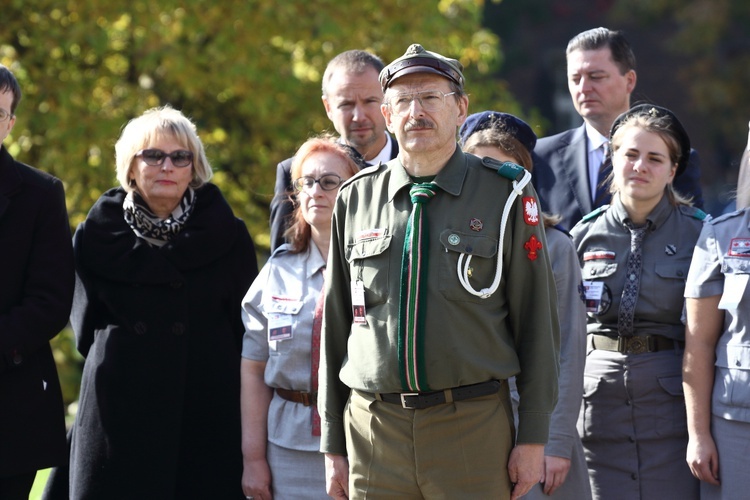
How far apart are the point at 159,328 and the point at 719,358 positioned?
2276 millimetres

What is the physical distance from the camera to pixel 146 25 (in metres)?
9.85

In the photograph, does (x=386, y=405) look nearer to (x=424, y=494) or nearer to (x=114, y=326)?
(x=424, y=494)

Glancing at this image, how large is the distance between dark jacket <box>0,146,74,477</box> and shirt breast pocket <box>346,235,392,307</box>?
4.90ft

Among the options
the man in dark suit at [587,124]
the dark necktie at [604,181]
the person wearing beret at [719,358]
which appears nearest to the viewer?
the person wearing beret at [719,358]

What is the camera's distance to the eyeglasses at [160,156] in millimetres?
4828

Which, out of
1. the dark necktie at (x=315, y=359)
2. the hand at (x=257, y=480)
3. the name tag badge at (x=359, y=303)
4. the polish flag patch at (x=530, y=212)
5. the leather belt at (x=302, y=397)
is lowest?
the hand at (x=257, y=480)

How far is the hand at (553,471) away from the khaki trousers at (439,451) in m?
0.60

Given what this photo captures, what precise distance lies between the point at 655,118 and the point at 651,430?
4.23 feet

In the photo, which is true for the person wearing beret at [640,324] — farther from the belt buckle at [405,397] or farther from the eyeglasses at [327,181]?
the belt buckle at [405,397]

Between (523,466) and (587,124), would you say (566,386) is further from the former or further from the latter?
(587,124)

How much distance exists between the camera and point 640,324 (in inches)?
179

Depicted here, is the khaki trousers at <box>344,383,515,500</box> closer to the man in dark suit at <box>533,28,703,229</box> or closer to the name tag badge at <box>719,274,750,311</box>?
the name tag badge at <box>719,274,750,311</box>

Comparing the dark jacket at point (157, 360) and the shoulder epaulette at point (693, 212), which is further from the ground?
the shoulder epaulette at point (693, 212)

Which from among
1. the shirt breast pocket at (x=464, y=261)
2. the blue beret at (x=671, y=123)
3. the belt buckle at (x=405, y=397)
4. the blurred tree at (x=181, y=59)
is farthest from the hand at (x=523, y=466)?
the blurred tree at (x=181, y=59)
